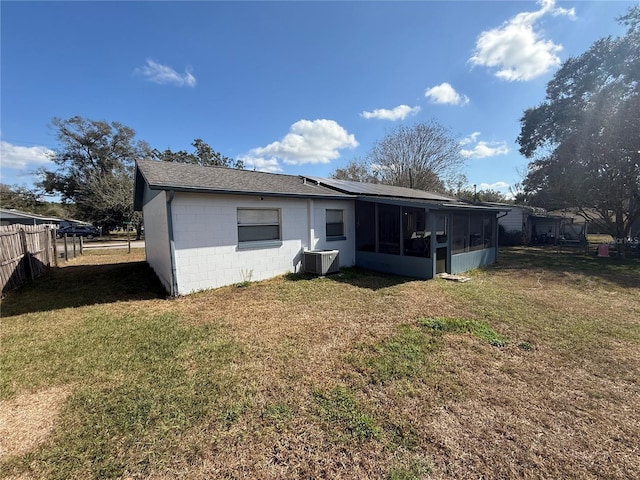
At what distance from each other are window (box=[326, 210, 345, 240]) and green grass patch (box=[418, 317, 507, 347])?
5.28 meters

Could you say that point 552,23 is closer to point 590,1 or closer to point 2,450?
point 590,1

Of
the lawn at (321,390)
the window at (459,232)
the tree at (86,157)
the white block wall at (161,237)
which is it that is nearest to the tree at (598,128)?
the window at (459,232)

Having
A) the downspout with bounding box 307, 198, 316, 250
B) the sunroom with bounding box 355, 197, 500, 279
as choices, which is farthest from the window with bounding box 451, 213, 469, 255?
the downspout with bounding box 307, 198, 316, 250

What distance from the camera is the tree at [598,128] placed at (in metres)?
13.1

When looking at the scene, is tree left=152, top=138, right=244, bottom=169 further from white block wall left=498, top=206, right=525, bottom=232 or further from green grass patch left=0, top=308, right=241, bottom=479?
green grass patch left=0, top=308, right=241, bottom=479

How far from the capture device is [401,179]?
85.4 ft

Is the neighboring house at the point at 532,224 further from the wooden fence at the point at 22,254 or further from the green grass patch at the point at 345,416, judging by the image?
the wooden fence at the point at 22,254

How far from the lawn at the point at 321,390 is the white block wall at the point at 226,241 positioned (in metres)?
1.22

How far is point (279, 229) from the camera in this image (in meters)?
8.62

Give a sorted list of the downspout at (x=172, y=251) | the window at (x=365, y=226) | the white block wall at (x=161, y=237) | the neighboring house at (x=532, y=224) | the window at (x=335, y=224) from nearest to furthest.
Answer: the downspout at (x=172, y=251)
the white block wall at (x=161, y=237)
the window at (x=335, y=224)
the window at (x=365, y=226)
the neighboring house at (x=532, y=224)

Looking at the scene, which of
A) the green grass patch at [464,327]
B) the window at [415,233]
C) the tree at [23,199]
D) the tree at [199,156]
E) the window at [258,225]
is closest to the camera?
the green grass patch at [464,327]

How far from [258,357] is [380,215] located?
23.7 feet

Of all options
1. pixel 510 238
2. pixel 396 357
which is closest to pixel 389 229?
pixel 396 357

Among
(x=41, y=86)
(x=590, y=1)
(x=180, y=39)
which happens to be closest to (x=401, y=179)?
(x=590, y=1)
